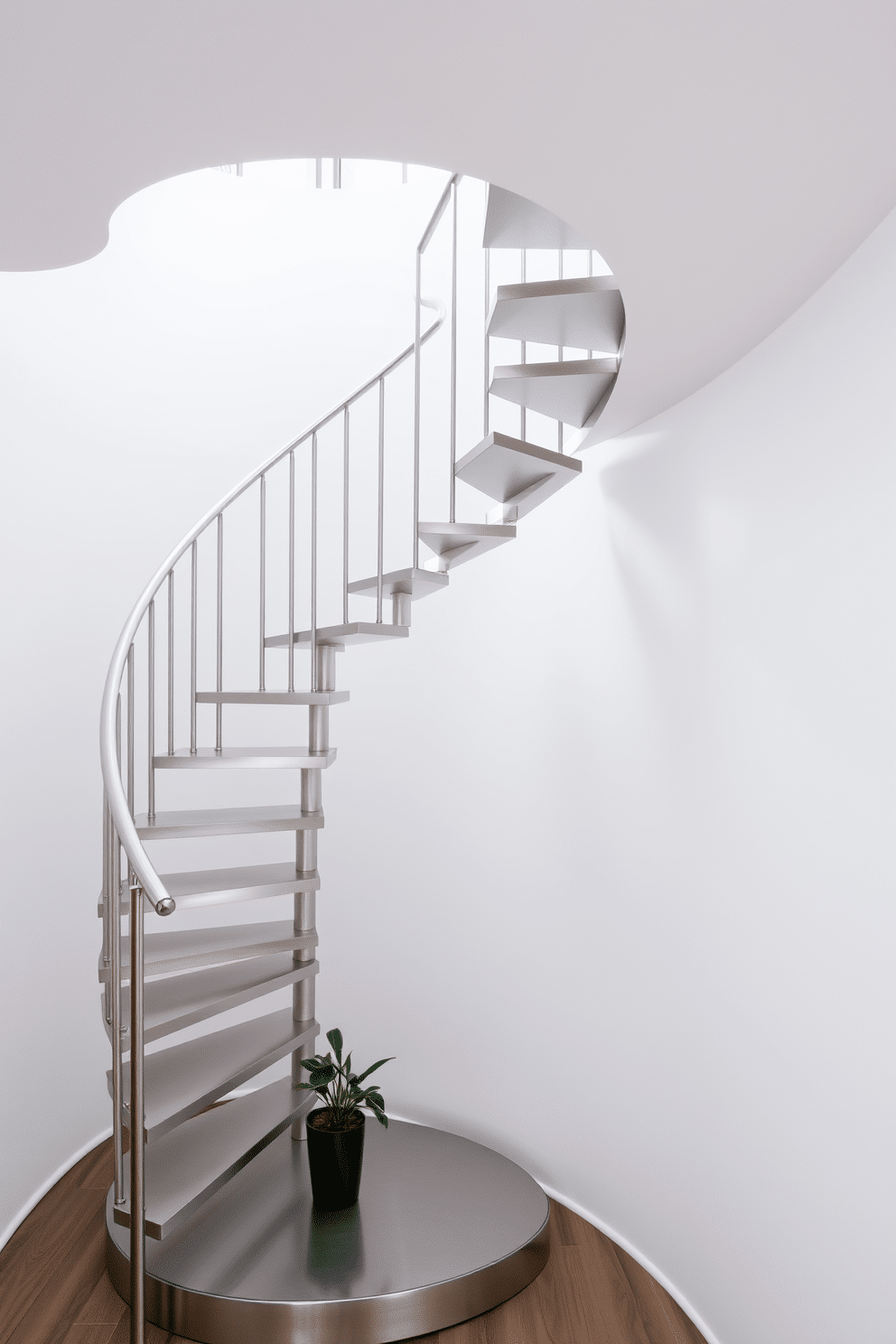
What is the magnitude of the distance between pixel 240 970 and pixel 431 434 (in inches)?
91.9

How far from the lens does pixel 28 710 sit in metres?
3.20

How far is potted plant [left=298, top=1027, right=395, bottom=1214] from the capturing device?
8.92 ft

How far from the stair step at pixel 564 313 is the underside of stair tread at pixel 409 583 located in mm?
816

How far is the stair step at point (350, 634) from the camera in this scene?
112 inches

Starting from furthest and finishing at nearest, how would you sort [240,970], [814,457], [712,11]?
[240,970]
[814,457]
[712,11]

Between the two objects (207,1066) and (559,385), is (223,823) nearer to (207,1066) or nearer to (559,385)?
(207,1066)

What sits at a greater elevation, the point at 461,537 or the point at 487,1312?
the point at 461,537

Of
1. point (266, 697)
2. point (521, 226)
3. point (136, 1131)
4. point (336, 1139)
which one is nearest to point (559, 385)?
point (521, 226)

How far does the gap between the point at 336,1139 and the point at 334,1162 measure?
90 millimetres

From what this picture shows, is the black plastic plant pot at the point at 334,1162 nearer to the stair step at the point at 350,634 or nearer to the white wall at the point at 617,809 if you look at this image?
the white wall at the point at 617,809

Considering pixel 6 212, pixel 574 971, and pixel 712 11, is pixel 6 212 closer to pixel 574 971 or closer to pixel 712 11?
pixel 712 11

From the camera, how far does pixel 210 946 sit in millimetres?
2795

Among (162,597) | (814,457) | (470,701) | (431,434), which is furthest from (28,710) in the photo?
(814,457)

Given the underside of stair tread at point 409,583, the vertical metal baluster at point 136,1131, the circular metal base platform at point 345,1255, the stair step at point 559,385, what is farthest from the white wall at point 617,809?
the vertical metal baluster at point 136,1131
